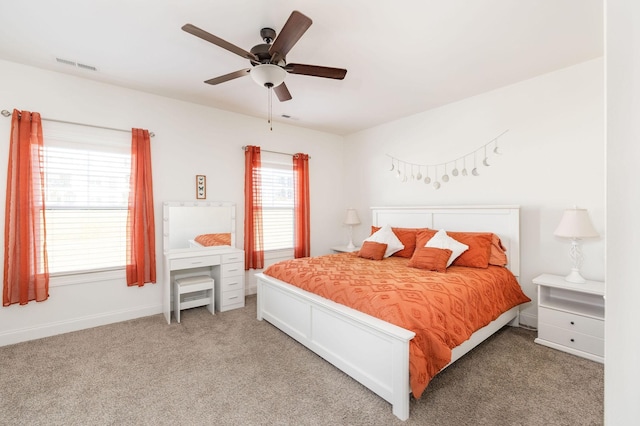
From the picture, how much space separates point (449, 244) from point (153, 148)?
12.5 feet

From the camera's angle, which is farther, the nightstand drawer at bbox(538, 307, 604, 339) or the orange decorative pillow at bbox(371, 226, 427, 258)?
the orange decorative pillow at bbox(371, 226, 427, 258)

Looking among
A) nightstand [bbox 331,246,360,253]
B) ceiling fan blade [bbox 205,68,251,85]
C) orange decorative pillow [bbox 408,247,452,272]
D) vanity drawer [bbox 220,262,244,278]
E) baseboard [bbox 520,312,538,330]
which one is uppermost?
ceiling fan blade [bbox 205,68,251,85]

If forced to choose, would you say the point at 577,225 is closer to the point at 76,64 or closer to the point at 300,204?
the point at 300,204

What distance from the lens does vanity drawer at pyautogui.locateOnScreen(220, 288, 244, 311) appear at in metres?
3.86

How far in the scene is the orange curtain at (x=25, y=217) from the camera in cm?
290

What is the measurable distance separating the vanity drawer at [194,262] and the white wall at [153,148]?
41 centimetres

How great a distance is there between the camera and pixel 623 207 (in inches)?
15.1

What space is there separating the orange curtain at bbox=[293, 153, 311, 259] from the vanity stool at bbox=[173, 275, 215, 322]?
160 centimetres

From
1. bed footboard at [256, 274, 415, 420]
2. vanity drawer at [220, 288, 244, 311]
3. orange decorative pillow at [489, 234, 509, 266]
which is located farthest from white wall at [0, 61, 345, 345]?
orange decorative pillow at [489, 234, 509, 266]

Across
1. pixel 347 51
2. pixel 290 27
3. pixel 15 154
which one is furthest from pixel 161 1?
pixel 15 154

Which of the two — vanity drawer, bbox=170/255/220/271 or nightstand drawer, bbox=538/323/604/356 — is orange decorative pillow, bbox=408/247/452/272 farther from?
vanity drawer, bbox=170/255/220/271

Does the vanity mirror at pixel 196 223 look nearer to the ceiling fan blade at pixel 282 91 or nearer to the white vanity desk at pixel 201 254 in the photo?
the white vanity desk at pixel 201 254

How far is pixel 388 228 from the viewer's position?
4.17 metres

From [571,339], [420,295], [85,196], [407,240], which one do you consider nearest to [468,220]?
[407,240]
